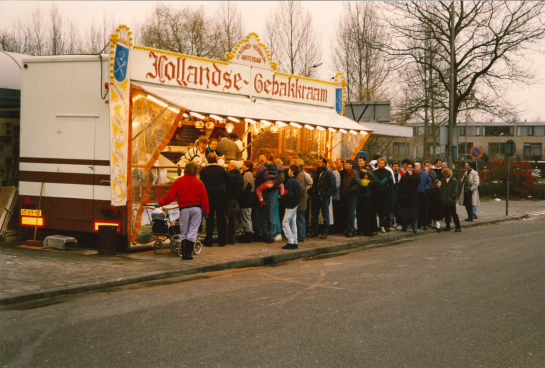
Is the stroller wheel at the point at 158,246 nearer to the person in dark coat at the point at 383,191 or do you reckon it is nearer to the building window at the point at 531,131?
the person in dark coat at the point at 383,191

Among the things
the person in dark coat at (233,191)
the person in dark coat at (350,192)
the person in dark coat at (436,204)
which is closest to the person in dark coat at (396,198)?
the person in dark coat at (436,204)

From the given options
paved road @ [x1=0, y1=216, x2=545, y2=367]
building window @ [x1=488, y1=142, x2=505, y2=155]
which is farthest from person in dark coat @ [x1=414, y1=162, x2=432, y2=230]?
building window @ [x1=488, y1=142, x2=505, y2=155]

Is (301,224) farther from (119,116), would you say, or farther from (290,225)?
(119,116)

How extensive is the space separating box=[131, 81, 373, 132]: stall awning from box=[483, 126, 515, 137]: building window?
92.6m

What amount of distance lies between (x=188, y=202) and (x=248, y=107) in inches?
159

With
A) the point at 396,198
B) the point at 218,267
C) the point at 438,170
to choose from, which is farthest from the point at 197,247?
the point at 438,170

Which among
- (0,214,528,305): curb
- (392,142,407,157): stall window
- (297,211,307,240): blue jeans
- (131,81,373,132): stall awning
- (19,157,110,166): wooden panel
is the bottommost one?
(0,214,528,305): curb

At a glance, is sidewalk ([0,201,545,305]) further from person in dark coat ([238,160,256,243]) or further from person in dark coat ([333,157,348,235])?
person in dark coat ([333,157,348,235])

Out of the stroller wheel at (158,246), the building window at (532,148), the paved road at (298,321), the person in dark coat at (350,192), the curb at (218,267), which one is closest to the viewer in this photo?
the paved road at (298,321)

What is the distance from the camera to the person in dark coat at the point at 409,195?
15594 mm

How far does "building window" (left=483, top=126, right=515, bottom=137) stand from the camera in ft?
335

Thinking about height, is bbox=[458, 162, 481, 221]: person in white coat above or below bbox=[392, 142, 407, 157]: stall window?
below

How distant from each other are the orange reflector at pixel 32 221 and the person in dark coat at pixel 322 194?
6100mm

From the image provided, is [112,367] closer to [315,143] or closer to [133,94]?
[133,94]
